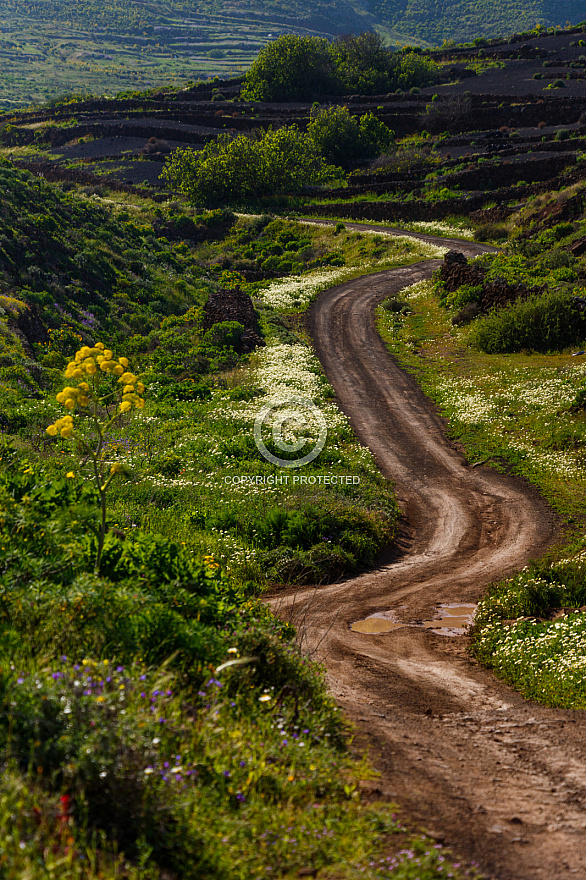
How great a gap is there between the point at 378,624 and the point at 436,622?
1.02m

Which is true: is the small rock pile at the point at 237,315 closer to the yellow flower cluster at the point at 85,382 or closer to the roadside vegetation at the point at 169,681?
the roadside vegetation at the point at 169,681

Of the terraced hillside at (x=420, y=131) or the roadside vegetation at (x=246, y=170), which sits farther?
the roadside vegetation at (x=246, y=170)

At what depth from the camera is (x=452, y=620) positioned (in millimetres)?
10242

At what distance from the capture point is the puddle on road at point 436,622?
9797 millimetres

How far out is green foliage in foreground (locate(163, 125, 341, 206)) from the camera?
59281 mm

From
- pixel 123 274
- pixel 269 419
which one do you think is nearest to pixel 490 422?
pixel 269 419

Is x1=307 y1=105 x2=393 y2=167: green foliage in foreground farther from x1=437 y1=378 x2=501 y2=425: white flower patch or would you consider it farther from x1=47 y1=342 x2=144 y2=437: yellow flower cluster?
x1=47 y1=342 x2=144 y2=437: yellow flower cluster

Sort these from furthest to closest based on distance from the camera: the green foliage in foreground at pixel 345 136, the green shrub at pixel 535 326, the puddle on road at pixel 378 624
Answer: the green foliage in foreground at pixel 345 136 < the green shrub at pixel 535 326 < the puddle on road at pixel 378 624

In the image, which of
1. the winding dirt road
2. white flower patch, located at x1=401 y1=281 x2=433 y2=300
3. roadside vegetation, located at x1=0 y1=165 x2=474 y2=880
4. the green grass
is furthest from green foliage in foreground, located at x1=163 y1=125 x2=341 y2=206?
roadside vegetation, located at x1=0 y1=165 x2=474 y2=880

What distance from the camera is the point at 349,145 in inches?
2933

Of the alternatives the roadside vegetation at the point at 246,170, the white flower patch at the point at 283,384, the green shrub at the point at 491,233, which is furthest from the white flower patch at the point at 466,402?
the roadside vegetation at the point at 246,170

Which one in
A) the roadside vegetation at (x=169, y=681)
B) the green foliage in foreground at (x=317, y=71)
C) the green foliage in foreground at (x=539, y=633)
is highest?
the green foliage in foreground at (x=317, y=71)

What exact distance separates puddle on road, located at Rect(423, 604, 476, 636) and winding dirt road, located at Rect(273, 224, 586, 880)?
0.21 metres

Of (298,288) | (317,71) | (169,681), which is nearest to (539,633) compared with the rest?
(169,681)
